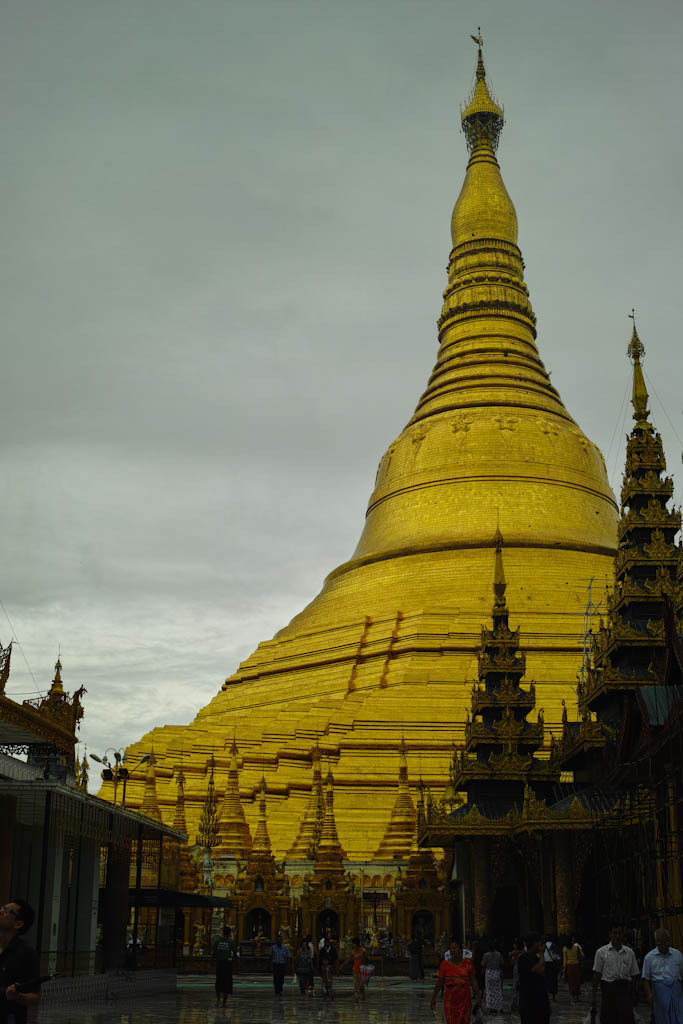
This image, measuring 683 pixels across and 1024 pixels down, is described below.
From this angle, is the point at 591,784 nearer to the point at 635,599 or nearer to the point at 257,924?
the point at 635,599

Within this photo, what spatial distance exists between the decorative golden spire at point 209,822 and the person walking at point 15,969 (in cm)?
2600

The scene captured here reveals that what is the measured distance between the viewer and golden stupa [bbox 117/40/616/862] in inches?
1369

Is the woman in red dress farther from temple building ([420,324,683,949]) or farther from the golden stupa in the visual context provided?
the golden stupa

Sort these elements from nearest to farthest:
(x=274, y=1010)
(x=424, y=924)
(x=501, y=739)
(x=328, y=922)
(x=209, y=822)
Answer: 1. (x=274, y=1010)
2. (x=501, y=739)
3. (x=424, y=924)
4. (x=328, y=922)
5. (x=209, y=822)

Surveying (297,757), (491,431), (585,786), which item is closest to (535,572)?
(491,431)

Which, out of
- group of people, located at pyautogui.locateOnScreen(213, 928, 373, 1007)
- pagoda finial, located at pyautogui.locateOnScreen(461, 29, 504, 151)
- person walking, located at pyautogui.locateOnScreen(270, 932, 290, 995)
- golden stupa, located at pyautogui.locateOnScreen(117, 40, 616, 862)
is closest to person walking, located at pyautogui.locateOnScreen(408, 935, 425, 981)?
group of people, located at pyautogui.locateOnScreen(213, 928, 373, 1007)

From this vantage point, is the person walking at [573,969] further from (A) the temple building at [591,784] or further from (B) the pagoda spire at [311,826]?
(B) the pagoda spire at [311,826]

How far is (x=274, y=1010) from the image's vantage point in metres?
17.1

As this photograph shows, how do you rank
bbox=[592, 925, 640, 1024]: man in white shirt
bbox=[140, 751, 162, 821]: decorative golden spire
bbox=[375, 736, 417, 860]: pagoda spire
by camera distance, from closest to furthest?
bbox=[592, 925, 640, 1024]: man in white shirt < bbox=[375, 736, 417, 860]: pagoda spire < bbox=[140, 751, 162, 821]: decorative golden spire

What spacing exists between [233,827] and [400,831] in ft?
14.5

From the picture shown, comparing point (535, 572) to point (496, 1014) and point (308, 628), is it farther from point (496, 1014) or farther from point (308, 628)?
point (496, 1014)

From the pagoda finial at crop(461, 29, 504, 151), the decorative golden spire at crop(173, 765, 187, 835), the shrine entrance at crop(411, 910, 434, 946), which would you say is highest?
the pagoda finial at crop(461, 29, 504, 151)

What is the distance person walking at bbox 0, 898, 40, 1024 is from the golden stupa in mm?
25176

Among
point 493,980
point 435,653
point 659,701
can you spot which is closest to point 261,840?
point 435,653
